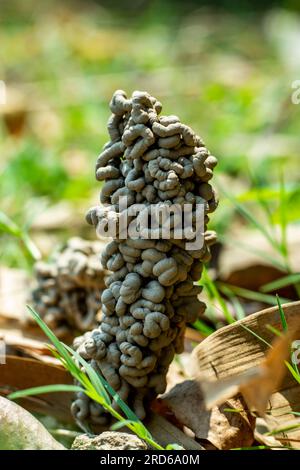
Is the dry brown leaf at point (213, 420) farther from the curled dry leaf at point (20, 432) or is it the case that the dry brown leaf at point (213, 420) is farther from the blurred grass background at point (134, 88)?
the blurred grass background at point (134, 88)

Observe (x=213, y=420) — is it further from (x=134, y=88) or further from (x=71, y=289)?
(x=134, y=88)

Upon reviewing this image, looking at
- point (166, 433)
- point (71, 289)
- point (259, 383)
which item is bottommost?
point (166, 433)

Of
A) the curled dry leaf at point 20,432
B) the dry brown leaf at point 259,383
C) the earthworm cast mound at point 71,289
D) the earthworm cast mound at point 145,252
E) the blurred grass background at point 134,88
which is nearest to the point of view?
the dry brown leaf at point 259,383

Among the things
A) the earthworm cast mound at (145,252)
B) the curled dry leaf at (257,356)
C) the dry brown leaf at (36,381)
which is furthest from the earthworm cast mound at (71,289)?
the curled dry leaf at (257,356)

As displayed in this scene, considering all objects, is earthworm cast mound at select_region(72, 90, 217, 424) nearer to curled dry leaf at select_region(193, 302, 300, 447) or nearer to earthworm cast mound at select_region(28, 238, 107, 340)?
curled dry leaf at select_region(193, 302, 300, 447)

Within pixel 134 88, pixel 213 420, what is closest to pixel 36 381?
pixel 213 420
